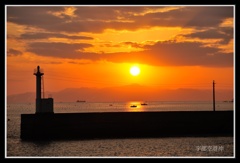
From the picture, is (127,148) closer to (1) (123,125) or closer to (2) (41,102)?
(1) (123,125)

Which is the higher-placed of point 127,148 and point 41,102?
point 41,102

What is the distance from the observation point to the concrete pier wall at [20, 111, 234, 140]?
118ft

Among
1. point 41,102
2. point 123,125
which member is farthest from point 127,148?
point 41,102

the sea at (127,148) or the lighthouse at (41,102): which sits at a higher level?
the lighthouse at (41,102)

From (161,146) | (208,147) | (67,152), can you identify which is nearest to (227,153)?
(208,147)

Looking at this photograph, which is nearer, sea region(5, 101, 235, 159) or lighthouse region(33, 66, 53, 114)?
sea region(5, 101, 235, 159)

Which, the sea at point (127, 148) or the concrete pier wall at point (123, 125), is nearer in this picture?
the sea at point (127, 148)

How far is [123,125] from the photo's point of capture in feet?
125

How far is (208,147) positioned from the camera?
31.0m

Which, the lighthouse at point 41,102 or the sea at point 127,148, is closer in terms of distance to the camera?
the sea at point 127,148

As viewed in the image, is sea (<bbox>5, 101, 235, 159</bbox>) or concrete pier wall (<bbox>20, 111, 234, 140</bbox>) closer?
sea (<bbox>5, 101, 235, 159</bbox>)

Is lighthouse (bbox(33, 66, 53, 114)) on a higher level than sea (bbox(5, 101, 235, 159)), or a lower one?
higher

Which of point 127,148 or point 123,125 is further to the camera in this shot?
point 123,125

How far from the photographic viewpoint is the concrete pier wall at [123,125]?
3588 centimetres
